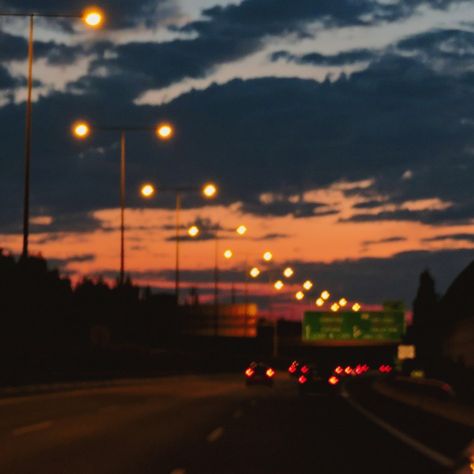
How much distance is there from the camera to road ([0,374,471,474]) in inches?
633

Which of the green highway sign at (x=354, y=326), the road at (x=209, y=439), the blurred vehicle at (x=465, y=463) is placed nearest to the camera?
the blurred vehicle at (x=465, y=463)

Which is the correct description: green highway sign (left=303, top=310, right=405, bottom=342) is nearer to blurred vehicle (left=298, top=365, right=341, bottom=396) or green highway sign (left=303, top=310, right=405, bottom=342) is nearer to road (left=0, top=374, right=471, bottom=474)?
blurred vehicle (left=298, top=365, right=341, bottom=396)

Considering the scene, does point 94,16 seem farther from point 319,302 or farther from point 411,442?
point 319,302

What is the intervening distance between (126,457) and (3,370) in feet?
90.4

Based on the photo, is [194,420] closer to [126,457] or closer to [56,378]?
[126,457]

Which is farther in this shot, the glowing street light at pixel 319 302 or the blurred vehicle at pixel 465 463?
the glowing street light at pixel 319 302

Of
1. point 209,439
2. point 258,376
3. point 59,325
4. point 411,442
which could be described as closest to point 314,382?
point 258,376

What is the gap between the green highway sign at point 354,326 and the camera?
8925cm

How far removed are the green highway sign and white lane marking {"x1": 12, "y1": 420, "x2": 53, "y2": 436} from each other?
215 feet

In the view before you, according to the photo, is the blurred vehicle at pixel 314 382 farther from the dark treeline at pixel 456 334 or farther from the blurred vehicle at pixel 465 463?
the blurred vehicle at pixel 465 463

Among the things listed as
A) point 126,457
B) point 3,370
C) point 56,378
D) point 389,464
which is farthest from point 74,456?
point 56,378

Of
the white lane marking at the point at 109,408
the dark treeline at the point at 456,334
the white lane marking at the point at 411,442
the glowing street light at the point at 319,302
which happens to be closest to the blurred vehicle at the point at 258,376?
the dark treeline at the point at 456,334

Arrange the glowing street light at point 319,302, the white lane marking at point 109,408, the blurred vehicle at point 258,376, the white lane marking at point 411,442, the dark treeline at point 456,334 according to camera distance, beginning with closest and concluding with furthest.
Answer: the white lane marking at point 411,442 < the white lane marking at point 109,408 < the dark treeline at point 456,334 < the blurred vehicle at point 258,376 < the glowing street light at point 319,302

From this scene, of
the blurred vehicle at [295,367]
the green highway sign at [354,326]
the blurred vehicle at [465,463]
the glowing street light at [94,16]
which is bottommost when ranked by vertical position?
the blurred vehicle at [295,367]
